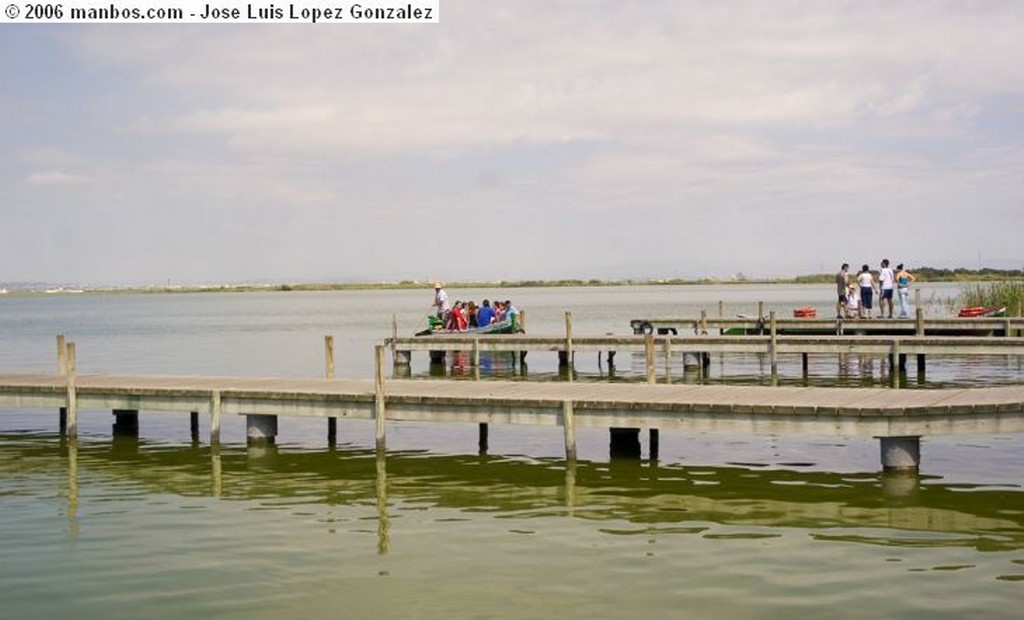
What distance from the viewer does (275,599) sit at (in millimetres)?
11414

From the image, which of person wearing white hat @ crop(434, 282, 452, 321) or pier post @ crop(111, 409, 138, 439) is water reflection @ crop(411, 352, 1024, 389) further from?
pier post @ crop(111, 409, 138, 439)

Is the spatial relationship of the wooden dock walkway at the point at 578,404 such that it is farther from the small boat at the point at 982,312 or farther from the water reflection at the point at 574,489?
the small boat at the point at 982,312

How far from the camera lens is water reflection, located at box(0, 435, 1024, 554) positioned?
14266 millimetres

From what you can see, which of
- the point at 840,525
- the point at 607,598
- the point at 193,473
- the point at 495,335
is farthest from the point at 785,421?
the point at 495,335

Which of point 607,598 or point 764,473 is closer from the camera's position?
point 607,598

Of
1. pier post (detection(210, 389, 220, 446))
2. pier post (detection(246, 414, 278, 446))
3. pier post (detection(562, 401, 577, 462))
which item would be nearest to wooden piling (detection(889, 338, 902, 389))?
pier post (detection(562, 401, 577, 462))

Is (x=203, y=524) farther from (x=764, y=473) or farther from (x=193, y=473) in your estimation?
(x=764, y=473)

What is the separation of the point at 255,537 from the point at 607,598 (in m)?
4.62

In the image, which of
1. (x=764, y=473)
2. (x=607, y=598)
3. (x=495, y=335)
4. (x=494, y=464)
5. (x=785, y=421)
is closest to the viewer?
(x=607, y=598)

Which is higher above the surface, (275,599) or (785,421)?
(785,421)

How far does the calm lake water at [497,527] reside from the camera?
11305mm

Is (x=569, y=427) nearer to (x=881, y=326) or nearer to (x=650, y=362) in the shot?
(x=650, y=362)

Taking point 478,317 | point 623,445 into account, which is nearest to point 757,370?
point 478,317

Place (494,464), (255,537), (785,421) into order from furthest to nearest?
(494,464)
(785,421)
(255,537)
